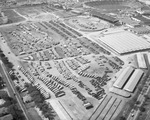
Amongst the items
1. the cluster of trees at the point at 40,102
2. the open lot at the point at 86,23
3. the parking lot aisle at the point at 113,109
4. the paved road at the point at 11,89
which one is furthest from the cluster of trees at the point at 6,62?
the open lot at the point at 86,23

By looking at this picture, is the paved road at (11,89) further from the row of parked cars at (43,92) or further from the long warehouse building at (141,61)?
the long warehouse building at (141,61)

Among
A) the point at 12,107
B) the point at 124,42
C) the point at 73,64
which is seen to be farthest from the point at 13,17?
the point at 12,107

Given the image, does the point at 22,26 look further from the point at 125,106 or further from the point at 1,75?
the point at 125,106

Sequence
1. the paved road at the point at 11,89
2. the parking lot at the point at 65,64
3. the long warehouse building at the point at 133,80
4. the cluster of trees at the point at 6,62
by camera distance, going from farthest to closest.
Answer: the cluster of trees at the point at 6,62
the long warehouse building at the point at 133,80
the parking lot at the point at 65,64
the paved road at the point at 11,89

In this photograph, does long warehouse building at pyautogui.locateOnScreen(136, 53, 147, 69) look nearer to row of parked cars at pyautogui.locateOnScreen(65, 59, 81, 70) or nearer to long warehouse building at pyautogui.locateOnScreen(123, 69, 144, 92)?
long warehouse building at pyautogui.locateOnScreen(123, 69, 144, 92)

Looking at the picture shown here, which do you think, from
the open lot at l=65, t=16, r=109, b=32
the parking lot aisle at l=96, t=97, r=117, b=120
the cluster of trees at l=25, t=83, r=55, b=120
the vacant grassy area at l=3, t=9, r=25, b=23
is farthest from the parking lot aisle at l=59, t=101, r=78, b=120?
the vacant grassy area at l=3, t=9, r=25, b=23

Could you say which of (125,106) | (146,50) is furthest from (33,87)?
(146,50)
